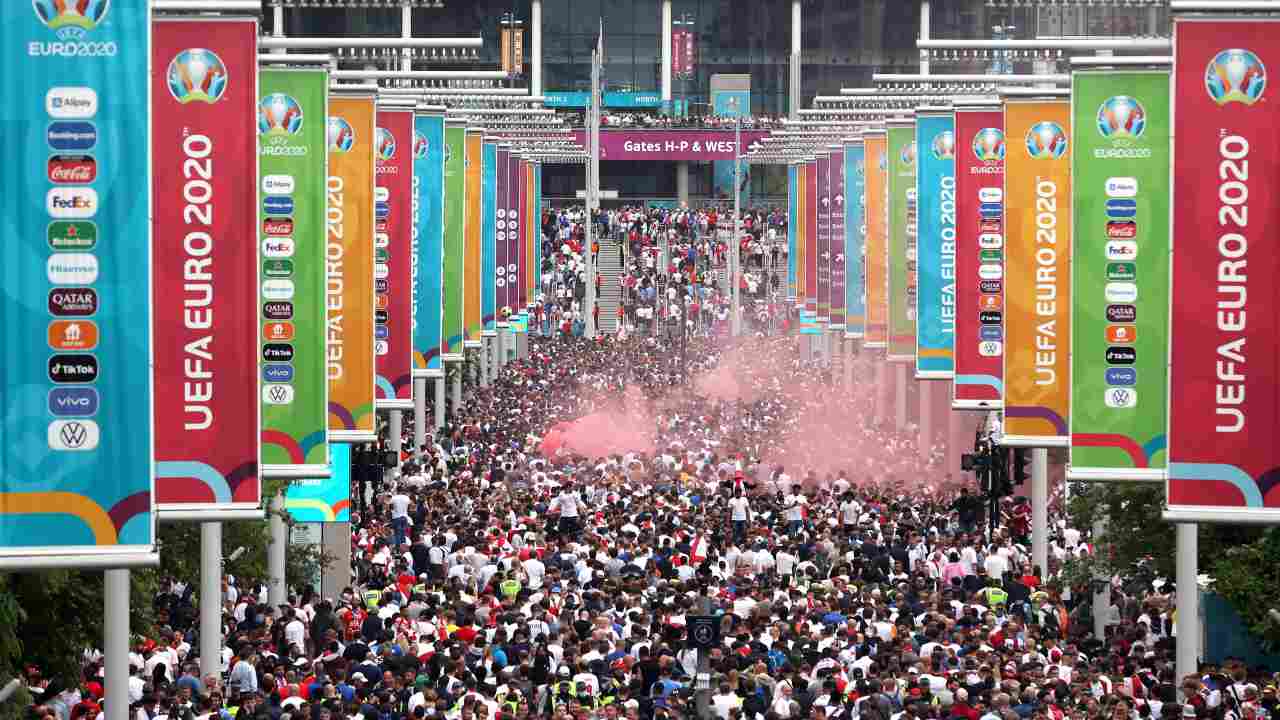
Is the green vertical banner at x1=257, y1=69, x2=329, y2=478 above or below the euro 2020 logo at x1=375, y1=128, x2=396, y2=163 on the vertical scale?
below

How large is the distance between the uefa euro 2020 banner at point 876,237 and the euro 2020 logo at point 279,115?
2242cm

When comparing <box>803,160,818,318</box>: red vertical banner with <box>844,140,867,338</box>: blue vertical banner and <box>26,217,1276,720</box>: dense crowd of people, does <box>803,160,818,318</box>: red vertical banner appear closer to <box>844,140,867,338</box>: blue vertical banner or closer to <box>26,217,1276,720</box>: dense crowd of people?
<box>844,140,867,338</box>: blue vertical banner

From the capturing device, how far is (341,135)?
897 inches

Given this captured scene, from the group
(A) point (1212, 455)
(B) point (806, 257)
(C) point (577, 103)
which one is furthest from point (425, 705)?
(C) point (577, 103)

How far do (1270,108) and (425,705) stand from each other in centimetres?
851

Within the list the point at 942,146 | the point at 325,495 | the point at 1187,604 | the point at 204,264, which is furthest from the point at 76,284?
the point at 942,146

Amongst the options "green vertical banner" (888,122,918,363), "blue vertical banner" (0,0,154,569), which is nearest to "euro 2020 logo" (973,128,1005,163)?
"green vertical banner" (888,122,918,363)

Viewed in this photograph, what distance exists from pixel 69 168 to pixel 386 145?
50.5 ft

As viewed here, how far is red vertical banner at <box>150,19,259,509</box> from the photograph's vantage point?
15.3m

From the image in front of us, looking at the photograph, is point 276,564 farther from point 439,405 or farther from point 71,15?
point 439,405

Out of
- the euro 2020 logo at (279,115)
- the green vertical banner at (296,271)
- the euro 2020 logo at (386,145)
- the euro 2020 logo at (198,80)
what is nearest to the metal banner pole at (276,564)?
the euro 2020 logo at (386,145)

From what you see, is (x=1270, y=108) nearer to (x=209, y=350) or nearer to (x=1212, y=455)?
(x=1212, y=455)

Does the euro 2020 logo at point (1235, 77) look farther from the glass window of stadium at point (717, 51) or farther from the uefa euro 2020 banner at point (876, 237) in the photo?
the glass window of stadium at point (717, 51)

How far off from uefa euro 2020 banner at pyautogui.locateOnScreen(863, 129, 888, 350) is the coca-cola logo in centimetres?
2961
